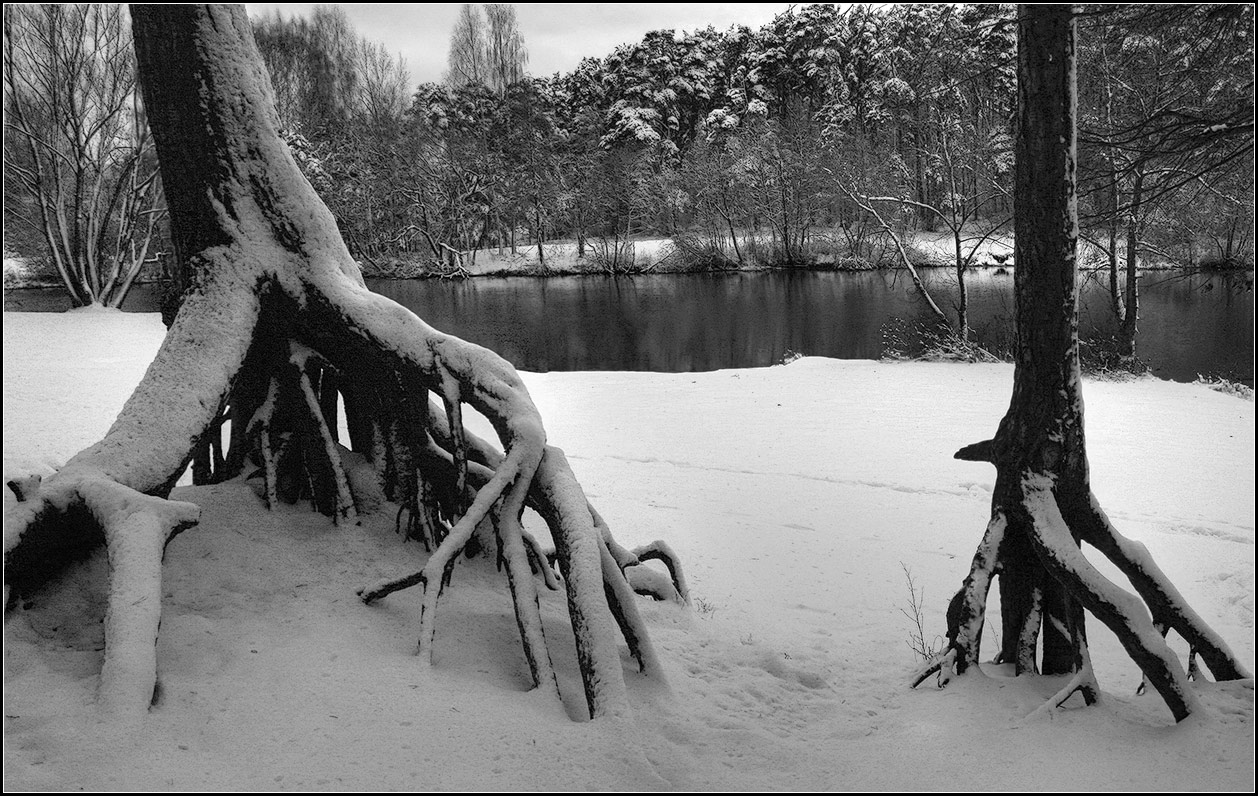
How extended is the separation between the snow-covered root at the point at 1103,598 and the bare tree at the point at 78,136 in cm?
2546

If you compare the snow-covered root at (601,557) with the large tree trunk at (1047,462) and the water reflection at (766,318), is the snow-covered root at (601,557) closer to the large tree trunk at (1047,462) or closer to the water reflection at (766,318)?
the large tree trunk at (1047,462)

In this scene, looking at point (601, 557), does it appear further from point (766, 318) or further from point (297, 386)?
point (766, 318)

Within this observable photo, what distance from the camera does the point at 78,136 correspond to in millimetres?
22500

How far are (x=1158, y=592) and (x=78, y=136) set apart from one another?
27.9 metres

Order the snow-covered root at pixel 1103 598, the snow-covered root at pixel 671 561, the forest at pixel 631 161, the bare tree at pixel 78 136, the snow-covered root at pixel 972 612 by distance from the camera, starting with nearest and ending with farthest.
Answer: the snow-covered root at pixel 1103 598 → the snow-covered root at pixel 972 612 → the snow-covered root at pixel 671 561 → the bare tree at pixel 78 136 → the forest at pixel 631 161

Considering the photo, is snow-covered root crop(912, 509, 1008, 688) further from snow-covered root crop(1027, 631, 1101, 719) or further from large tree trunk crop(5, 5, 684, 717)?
large tree trunk crop(5, 5, 684, 717)

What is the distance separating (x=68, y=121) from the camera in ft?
74.1

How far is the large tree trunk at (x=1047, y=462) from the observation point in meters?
3.86

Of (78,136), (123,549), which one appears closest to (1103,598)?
(123,549)

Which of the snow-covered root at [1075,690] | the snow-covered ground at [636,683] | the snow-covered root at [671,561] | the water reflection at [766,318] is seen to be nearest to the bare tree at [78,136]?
the water reflection at [766,318]

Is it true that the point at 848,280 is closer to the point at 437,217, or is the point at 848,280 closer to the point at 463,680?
the point at 437,217

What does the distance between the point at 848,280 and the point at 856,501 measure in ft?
93.8

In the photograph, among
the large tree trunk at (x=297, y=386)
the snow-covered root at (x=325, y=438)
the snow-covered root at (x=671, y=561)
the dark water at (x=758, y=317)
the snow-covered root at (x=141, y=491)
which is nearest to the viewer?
the snow-covered root at (x=141, y=491)

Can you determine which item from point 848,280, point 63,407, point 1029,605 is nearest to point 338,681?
point 1029,605
